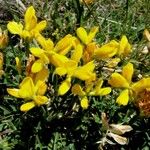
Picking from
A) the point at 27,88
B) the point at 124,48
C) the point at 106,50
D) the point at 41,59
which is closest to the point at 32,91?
the point at 27,88

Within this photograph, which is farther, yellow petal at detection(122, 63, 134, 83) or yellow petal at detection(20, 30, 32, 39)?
yellow petal at detection(20, 30, 32, 39)

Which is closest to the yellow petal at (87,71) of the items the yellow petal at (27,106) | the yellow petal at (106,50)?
Result: the yellow petal at (106,50)

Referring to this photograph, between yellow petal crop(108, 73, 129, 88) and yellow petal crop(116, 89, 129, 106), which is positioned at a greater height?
yellow petal crop(108, 73, 129, 88)

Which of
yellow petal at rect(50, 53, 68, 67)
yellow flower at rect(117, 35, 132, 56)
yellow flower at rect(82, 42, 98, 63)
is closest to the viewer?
yellow petal at rect(50, 53, 68, 67)

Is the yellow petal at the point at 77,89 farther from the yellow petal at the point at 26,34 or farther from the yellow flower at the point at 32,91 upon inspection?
the yellow petal at the point at 26,34

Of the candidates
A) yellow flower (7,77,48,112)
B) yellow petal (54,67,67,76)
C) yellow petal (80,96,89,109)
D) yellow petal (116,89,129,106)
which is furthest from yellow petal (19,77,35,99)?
yellow petal (116,89,129,106)

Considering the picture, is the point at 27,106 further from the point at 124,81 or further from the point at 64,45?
the point at 124,81

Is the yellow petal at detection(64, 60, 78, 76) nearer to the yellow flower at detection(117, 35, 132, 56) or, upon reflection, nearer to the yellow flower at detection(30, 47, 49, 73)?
the yellow flower at detection(30, 47, 49, 73)
